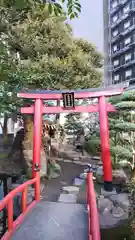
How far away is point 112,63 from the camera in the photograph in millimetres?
30297

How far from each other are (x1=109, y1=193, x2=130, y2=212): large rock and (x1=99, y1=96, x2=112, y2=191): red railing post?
0.73 metres

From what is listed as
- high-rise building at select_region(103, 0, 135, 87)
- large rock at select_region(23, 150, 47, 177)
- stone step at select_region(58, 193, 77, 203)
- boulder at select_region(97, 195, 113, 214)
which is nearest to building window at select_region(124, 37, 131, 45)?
high-rise building at select_region(103, 0, 135, 87)

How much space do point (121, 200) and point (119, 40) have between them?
2588 centimetres

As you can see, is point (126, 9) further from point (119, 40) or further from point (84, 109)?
point (84, 109)

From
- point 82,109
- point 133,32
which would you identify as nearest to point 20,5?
point 82,109

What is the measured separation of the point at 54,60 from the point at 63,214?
6.13m

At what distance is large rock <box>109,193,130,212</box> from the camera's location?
6164 millimetres

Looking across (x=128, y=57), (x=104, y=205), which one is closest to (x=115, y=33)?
(x=128, y=57)

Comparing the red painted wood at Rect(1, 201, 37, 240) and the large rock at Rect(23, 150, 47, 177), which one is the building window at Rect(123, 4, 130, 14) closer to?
the large rock at Rect(23, 150, 47, 177)

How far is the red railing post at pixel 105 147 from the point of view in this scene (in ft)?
25.1

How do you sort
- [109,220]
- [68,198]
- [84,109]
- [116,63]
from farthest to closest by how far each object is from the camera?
[116,63] → [84,109] → [68,198] → [109,220]

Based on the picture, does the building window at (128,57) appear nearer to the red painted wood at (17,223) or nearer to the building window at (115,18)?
the building window at (115,18)

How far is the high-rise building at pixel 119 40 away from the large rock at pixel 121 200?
21.2 meters

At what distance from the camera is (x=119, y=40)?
2850cm
